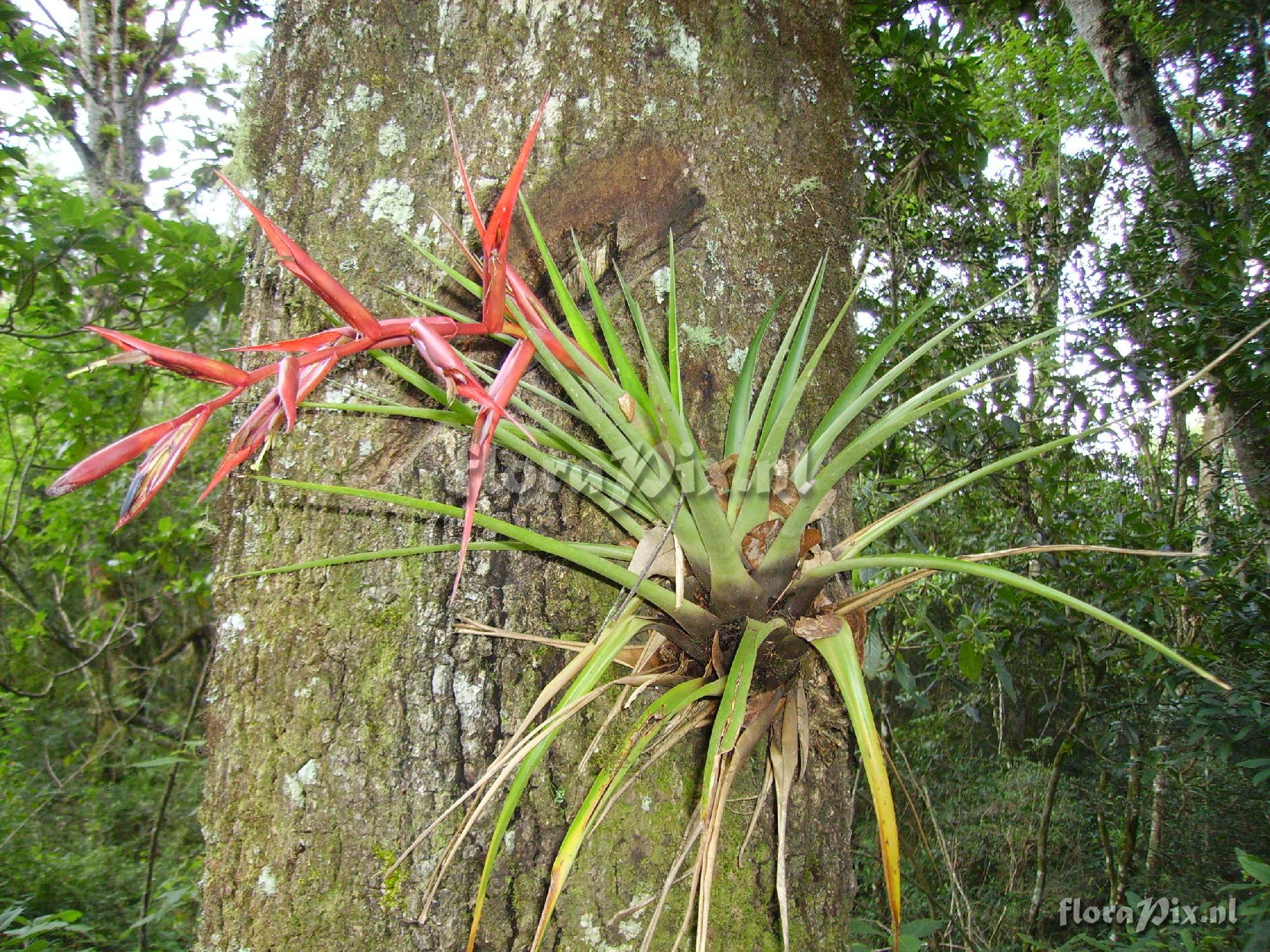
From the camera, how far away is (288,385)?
1.25 ft

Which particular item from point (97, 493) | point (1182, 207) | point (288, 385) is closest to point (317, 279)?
point (288, 385)

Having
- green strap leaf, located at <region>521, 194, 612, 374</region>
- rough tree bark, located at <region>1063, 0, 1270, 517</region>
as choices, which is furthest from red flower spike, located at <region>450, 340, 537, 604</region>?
rough tree bark, located at <region>1063, 0, 1270, 517</region>

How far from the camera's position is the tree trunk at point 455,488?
0.77 meters

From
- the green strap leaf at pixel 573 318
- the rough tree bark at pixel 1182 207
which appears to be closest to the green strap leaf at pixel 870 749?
the green strap leaf at pixel 573 318

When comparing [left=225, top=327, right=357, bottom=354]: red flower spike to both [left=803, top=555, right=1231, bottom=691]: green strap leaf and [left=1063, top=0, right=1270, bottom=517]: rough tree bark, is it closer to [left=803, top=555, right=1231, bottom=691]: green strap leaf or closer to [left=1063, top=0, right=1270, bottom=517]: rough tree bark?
[left=803, top=555, right=1231, bottom=691]: green strap leaf

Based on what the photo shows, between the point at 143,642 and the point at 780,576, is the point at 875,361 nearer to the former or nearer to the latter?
the point at 780,576

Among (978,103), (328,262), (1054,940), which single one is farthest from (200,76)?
(1054,940)

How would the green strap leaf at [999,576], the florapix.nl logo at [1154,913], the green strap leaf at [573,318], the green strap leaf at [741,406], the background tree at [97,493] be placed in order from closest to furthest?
1. the green strap leaf at [999,576]
2. the green strap leaf at [573,318]
3. the green strap leaf at [741,406]
4. the background tree at [97,493]
5. the florapix.nl logo at [1154,913]

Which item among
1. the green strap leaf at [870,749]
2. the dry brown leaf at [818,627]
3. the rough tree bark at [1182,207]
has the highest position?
the rough tree bark at [1182,207]

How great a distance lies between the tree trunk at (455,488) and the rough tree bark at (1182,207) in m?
2.38

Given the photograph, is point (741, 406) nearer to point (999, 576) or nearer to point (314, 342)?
point (999, 576)

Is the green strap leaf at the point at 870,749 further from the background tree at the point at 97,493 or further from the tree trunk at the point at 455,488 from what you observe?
the background tree at the point at 97,493

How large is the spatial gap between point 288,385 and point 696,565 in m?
0.48

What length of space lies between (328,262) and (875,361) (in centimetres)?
68
